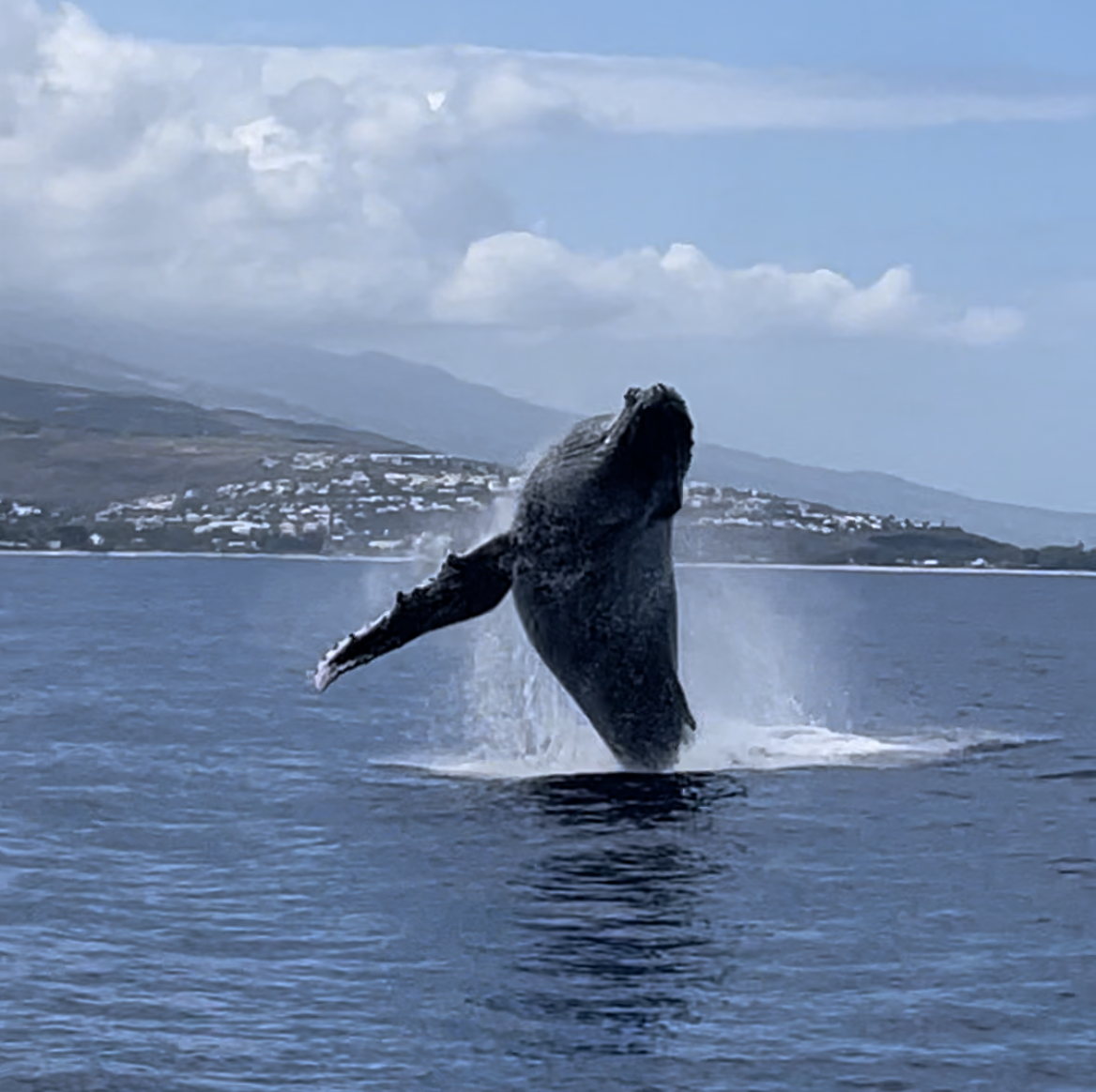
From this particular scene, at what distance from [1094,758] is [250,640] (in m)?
36.1

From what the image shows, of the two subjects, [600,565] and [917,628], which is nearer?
[600,565]

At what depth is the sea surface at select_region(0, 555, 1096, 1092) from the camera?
47.9 ft

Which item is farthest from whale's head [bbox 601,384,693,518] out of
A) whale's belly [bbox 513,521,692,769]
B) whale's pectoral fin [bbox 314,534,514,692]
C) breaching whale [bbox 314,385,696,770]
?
whale's pectoral fin [bbox 314,534,514,692]

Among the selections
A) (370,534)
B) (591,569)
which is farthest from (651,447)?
(370,534)

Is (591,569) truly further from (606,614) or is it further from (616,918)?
(616,918)

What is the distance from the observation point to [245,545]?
183625mm

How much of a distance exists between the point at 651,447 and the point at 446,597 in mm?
2684

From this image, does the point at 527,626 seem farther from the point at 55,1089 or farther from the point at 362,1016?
the point at 55,1089

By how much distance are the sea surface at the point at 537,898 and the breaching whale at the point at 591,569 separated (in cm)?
137

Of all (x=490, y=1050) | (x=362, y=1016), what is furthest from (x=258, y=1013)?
(x=490, y=1050)

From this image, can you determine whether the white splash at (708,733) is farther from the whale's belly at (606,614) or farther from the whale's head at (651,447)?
the whale's head at (651,447)

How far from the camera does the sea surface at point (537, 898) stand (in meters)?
14.6

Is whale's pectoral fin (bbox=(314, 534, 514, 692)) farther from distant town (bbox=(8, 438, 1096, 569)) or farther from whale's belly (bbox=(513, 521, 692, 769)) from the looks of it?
distant town (bbox=(8, 438, 1096, 569))

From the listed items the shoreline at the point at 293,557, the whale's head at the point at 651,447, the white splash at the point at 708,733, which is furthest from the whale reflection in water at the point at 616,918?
the shoreline at the point at 293,557
